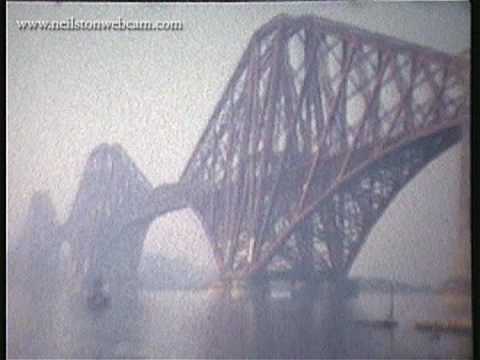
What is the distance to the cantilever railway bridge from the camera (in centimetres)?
411

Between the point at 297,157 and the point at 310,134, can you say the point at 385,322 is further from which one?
the point at 310,134

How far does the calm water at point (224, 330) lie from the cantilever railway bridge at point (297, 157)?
0.25 m

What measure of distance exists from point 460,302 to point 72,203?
2.25m

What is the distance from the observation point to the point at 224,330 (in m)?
4.14

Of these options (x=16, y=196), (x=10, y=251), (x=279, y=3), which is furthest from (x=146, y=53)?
(x=10, y=251)

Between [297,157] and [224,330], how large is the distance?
1.12 meters

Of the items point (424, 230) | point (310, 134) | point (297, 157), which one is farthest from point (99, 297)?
point (424, 230)

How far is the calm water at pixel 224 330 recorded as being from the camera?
400 cm

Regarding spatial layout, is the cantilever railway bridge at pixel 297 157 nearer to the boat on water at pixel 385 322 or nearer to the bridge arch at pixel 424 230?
the bridge arch at pixel 424 230

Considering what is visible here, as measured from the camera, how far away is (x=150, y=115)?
162 inches

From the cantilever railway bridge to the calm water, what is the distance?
0.82 feet

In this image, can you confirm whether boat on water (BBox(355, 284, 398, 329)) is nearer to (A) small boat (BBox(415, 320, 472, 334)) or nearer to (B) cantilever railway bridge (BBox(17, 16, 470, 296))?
(A) small boat (BBox(415, 320, 472, 334))

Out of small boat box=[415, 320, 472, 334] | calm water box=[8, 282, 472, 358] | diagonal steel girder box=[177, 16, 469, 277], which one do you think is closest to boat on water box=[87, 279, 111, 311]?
calm water box=[8, 282, 472, 358]

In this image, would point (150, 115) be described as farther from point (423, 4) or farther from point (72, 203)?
point (423, 4)
